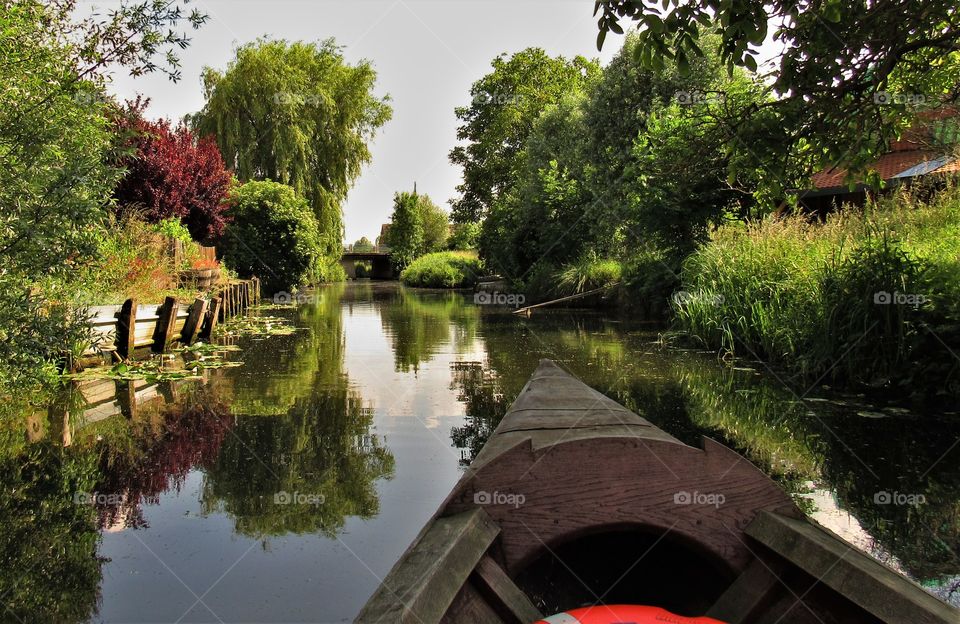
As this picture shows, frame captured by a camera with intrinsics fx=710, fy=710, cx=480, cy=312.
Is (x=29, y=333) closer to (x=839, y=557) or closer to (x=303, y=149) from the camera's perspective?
(x=839, y=557)

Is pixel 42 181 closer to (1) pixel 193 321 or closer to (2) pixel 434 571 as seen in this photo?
(2) pixel 434 571

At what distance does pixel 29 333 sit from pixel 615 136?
18.6 m

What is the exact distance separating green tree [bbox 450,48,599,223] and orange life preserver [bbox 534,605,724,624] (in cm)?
3324

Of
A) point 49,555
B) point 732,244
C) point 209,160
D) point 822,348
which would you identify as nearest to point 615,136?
point 732,244

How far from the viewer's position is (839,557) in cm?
182

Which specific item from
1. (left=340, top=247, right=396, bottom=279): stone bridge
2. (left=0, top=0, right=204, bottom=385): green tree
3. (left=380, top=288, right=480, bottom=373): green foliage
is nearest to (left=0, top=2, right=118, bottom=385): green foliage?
(left=0, top=0, right=204, bottom=385): green tree

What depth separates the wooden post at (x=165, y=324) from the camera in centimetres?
964

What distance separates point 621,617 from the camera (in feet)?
6.22

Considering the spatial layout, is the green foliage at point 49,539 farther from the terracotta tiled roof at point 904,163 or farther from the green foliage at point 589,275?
the green foliage at point 589,275

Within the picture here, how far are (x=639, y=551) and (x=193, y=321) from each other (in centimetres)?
970

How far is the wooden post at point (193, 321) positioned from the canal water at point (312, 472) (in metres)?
1.99

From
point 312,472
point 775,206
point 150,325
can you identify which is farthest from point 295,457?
point 150,325

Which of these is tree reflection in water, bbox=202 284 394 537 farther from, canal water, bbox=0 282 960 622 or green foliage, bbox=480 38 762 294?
green foliage, bbox=480 38 762 294

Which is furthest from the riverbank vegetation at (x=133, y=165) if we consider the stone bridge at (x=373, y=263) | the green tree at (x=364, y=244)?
the green tree at (x=364, y=244)
